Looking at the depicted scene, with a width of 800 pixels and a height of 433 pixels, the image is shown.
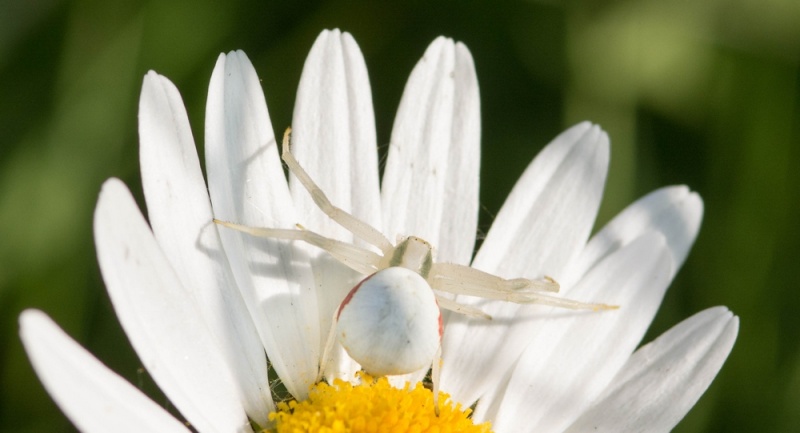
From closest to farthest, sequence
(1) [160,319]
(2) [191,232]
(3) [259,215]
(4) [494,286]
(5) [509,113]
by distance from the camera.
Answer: (1) [160,319], (2) [191,232], (3) [259,215], (4) [494,286], (5) [509,113]

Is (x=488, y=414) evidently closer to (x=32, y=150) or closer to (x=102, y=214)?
(x=102, y=214)

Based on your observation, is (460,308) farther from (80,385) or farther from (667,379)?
(80,385)

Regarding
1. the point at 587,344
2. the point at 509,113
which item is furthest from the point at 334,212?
the point at 509,113

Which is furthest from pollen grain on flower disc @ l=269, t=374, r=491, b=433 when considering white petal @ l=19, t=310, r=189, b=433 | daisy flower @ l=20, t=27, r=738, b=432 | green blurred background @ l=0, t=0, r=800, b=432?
green blurred background @ l=0, t=0, r=800, b=432

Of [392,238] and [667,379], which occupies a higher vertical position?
[392,238]

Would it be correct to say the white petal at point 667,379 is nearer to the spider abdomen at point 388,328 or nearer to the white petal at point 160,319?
the spider abdomen at point 388,328

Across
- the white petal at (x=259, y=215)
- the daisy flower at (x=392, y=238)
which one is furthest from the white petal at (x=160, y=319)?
the white petal at (x=259, y=215)

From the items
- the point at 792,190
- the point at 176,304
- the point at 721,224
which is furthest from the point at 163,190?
the point at 792,190
